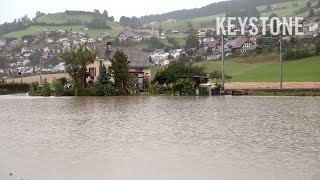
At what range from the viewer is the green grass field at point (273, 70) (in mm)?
69750

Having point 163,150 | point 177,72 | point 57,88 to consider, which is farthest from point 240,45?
point 163,150

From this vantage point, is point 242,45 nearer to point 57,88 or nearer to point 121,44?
point 121,44

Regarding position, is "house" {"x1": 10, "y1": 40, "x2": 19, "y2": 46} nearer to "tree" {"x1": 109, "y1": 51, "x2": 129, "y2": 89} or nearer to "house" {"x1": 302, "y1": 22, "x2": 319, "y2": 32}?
"house" {"x1": 302, "y1": 22, "x2": 319, "y2": 32}

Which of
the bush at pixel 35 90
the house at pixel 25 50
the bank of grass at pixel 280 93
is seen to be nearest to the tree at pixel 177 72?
the bank of grass at pixel 280 93

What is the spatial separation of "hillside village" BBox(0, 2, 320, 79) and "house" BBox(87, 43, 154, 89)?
124ft

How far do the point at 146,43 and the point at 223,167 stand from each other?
15309 centimetres

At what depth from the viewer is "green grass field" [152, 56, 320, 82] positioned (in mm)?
69750

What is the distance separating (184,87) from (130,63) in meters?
12.0

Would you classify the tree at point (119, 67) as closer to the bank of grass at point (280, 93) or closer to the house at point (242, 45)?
the bank of grass at point (280, 93)

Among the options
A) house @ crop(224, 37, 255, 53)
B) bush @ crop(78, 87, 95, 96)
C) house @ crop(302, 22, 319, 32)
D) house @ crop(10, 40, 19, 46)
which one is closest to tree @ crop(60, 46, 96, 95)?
bush @ crop(78, 87, 95, 96)

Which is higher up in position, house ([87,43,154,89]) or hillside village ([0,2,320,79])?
hillside village ([0,2,320,79])

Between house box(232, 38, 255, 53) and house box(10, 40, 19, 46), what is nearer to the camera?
house box(232, 38, 255, 53)

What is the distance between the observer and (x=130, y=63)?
61719 millimetres

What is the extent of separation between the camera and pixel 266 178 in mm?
10047
